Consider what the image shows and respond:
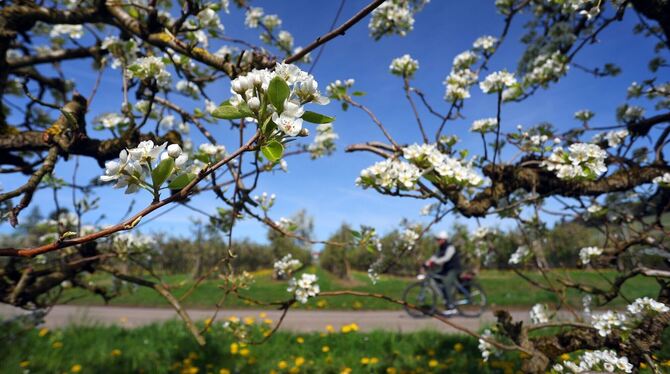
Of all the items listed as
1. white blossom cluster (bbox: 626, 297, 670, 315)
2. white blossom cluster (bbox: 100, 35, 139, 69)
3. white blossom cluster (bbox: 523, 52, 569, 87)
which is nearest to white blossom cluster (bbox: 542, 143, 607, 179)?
white blossom cluster (bbox: 626, 297, 670, 315)

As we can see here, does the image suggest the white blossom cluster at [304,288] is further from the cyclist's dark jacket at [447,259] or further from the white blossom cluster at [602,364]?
the cyclist's dark jacket at [447,259]

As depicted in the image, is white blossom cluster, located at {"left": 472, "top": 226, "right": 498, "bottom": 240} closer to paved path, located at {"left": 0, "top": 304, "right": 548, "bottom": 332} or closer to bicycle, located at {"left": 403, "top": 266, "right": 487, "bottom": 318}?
paved path, located at {"left": 0, "top": 304, "right": 548, "bottom": 332}

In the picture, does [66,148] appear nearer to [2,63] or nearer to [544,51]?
[2,63]

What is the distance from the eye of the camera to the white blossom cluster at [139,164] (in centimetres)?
70

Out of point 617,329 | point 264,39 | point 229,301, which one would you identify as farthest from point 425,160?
point 229,301

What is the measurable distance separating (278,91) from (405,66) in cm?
228

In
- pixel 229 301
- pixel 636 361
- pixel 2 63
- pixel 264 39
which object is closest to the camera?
pixel 636 361

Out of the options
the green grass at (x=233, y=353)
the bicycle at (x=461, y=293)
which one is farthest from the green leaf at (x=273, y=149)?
the bicycle at (x=461, y=293)

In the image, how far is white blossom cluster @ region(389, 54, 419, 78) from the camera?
8.74 feet

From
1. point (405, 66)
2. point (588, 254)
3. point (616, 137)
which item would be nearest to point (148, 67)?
point (405, 66)

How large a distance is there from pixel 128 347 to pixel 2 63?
387 cm

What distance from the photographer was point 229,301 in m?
11.1

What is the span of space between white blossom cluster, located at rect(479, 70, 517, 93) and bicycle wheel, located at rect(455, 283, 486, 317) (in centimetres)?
771

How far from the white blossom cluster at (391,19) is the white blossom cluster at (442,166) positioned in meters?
1.79
